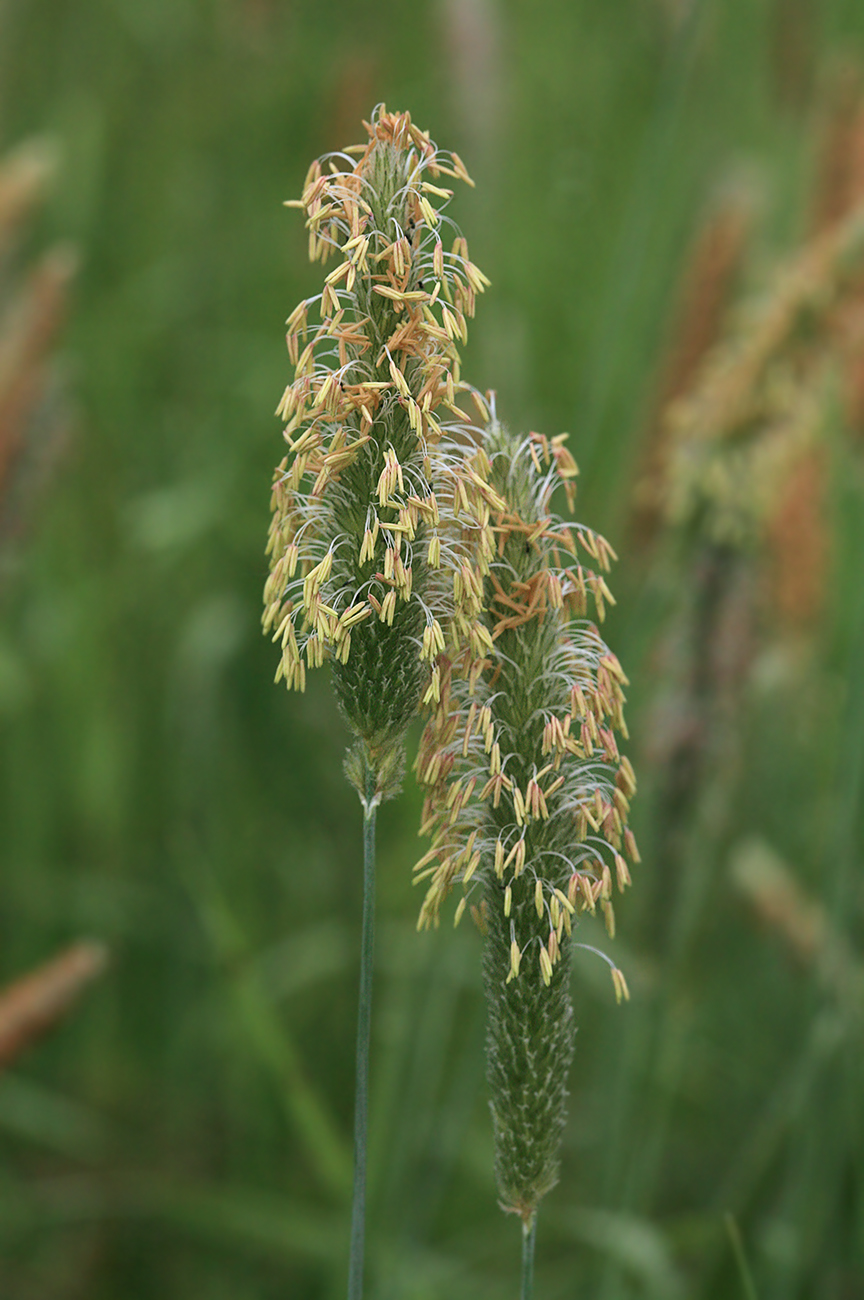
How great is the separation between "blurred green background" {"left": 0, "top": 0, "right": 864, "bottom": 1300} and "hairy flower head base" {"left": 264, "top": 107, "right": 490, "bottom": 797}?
737 millimetres

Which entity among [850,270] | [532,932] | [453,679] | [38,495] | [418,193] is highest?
[850,270]

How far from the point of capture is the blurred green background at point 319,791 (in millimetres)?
2389

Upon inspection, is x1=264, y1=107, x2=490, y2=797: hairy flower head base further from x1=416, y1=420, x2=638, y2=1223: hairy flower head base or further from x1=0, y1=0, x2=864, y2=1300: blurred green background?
x1=0, y1=0, x2=864, y2=1300: blurred green background

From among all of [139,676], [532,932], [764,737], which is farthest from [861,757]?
[139,676]

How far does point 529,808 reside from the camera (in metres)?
1.05

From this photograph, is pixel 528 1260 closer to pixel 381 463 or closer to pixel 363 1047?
pixel 363 1047

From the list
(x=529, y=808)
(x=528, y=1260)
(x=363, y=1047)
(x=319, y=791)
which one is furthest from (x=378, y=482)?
(x=319, y=791)

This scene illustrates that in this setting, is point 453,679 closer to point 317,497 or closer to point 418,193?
point 317,497

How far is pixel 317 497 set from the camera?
110cm

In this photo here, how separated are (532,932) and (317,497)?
393mm

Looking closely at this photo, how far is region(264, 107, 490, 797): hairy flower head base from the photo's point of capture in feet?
3.27

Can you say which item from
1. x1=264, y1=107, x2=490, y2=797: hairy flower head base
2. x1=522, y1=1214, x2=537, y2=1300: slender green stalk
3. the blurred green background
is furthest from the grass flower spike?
the blurred green background

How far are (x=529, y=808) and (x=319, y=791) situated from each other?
291 centimetres

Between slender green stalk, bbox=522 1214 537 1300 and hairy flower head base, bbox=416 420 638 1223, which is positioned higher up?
hairy flower head base, bbox=416 420 638 1223
